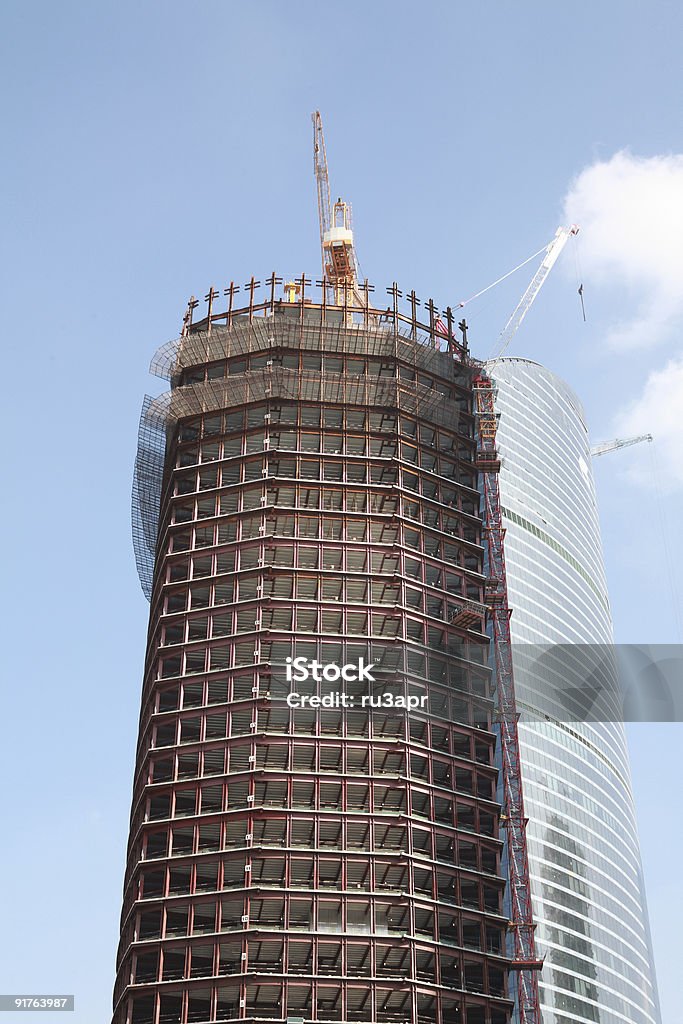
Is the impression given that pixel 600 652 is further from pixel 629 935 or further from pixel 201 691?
pixel 201 691

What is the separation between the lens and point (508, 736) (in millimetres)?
115062

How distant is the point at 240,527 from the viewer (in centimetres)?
11269

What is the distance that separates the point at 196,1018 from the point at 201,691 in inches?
1045

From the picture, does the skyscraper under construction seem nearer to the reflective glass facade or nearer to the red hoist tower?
the red hoist tower

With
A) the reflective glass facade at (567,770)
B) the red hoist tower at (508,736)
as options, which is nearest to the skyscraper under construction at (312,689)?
the red hoist tower at (508,736)

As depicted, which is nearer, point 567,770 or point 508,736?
point 508,736

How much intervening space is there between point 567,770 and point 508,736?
44.7 m

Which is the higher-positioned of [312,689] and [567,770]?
[567,770]

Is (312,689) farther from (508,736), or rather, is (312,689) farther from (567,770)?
(567,770)

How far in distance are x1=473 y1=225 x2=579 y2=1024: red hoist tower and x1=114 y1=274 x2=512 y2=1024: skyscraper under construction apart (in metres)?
2.47

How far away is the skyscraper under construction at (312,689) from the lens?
9331cm

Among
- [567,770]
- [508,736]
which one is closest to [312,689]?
[508,736]

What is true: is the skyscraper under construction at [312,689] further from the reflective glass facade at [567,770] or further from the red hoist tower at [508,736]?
the reflective glass facade at [567,770]

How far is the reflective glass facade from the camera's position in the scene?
142 m
